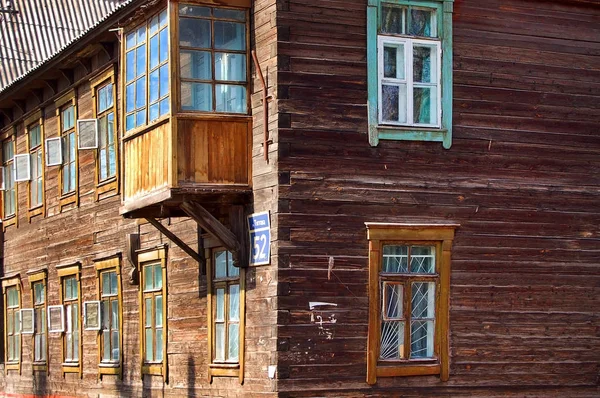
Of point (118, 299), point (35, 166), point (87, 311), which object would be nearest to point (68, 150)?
point (35, 166)

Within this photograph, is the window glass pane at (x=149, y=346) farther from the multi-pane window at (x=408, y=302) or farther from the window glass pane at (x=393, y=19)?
the window glass pane at (x=393, y=19)

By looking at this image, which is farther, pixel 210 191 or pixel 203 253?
pixel 203 253

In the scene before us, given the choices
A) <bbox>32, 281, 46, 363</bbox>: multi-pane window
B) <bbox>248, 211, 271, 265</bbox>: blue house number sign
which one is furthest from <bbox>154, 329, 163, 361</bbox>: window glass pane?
<bbox>32, 281, 46, 363</bbox>: multi-pane window

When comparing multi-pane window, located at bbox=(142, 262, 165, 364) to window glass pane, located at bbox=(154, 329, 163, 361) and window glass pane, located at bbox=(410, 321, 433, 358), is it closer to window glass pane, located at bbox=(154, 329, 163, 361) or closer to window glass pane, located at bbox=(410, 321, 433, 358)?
window glass pane, located at bbox=(154, 329, 163, 361)

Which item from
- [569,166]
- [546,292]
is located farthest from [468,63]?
[546,292]

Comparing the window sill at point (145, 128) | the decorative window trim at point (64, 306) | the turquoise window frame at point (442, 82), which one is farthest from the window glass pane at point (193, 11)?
the decorative window trim at point (64, 306)

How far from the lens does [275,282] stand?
16.4 meters

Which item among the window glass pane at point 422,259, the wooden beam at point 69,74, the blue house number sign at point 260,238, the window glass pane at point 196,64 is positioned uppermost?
the wooden beam at point 69,74

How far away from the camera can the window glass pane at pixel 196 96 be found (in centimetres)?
1719

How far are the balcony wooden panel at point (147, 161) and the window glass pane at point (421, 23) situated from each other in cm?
324

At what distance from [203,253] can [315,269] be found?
8.01ft

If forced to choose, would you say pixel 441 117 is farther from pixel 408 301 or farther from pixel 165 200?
pixel 165 200

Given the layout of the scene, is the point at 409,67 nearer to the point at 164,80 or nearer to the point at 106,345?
the point at 164,80

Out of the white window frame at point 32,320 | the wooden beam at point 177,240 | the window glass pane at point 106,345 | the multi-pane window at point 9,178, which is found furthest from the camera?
the multi-pane window at point 9,178
